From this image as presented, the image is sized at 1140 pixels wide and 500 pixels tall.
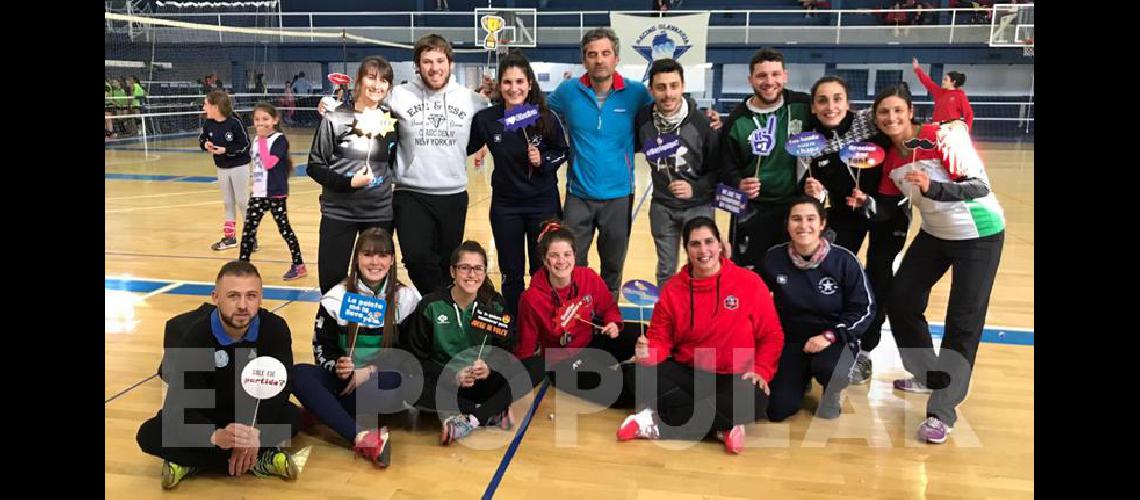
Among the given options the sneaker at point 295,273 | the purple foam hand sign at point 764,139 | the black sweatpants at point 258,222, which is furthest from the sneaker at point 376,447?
the black sweatpants at point 258,222

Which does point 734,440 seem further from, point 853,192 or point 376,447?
point 376,447

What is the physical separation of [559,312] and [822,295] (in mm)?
1174

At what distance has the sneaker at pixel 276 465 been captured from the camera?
108 inches

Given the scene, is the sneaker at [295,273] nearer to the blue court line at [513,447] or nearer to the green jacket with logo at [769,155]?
the blue court line at [513,447]

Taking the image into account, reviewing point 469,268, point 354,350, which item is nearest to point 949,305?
point 469,268

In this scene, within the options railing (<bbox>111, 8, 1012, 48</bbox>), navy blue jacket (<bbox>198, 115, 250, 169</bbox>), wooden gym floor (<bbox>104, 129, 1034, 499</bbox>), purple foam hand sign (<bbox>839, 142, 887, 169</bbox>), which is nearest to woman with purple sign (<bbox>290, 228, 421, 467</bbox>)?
wooden gym floor (<bbox>104, 129, 1034, 499</bbox>)

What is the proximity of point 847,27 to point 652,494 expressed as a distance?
18.1m

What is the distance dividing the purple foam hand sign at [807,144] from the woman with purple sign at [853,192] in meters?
0.08

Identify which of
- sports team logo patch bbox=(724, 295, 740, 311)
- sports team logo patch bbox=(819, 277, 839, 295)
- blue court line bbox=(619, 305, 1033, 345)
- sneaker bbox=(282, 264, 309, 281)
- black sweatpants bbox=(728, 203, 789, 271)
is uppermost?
black sweatpants bbox=(728, 203, 789, 271)

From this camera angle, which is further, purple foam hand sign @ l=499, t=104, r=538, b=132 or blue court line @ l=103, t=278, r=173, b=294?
blue court line @ l=103, t=278, r=173, b=294

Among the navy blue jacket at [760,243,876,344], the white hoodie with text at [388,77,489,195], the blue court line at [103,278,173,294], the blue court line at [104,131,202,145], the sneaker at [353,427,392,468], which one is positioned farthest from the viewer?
the blue court line at [104,131,202,145]

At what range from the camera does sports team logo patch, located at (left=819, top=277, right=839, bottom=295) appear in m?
3.35

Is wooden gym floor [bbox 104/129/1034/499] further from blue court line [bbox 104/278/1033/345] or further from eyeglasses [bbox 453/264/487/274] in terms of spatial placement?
eyeglasses [bbox 453/264/487/274]
